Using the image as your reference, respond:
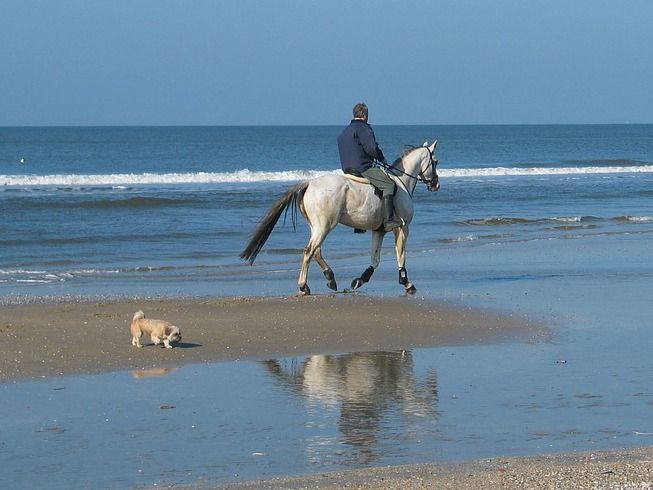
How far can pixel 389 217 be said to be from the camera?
44.9 feet

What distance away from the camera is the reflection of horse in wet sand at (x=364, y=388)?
23.2 feet

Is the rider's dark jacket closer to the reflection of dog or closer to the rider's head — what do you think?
the rider's head

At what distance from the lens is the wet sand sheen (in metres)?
9.25

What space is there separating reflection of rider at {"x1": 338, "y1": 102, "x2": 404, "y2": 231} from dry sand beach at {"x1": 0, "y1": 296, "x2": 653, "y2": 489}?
145cm

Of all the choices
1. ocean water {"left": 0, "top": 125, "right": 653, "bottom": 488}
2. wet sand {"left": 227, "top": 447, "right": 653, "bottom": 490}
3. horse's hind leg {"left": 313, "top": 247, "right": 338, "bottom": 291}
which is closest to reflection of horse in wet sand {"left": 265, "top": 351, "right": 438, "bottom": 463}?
ocean water {"left": 0, "top": 125, "right": 653, "bottom": 488}

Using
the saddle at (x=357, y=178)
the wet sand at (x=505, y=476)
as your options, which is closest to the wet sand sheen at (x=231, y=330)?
the saddle at (x=357, y=178)

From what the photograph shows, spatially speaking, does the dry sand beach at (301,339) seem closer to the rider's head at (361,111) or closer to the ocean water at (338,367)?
the ocean water at (338,367)

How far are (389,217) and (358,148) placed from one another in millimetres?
962

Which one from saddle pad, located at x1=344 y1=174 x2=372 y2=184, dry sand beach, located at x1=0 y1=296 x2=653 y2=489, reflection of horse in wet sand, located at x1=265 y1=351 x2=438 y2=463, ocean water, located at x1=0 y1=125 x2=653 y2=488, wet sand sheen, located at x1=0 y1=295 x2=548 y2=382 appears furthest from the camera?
saddle pad, located at x1=344 y1=174 x2=372 y2=184

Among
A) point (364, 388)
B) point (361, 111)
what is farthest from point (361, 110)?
point (364, 388)

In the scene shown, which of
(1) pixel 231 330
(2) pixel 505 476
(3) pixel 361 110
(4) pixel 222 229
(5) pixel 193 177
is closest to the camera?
(2) pixel 505 476

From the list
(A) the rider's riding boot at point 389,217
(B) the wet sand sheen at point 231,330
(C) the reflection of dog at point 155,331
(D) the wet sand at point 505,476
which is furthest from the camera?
(A) the rider's riding boot at point 389,217

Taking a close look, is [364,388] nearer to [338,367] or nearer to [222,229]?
[338,367]

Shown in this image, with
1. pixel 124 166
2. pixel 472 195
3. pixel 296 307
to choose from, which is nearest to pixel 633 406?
pixel 296 307
